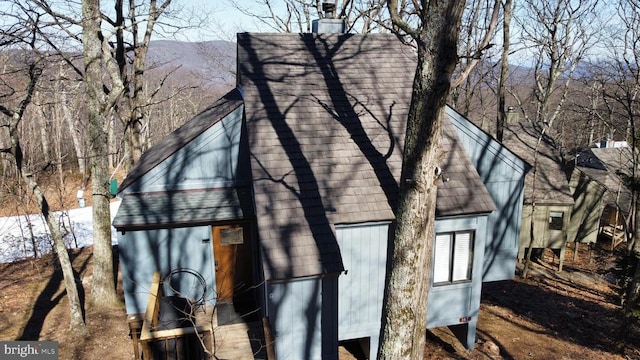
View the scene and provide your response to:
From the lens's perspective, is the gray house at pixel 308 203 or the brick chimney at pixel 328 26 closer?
the gray house at pixel 308 203

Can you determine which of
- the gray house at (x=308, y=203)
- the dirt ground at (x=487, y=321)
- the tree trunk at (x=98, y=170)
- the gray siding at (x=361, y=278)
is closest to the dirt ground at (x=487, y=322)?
the dirt ground at (x=487, y=321)

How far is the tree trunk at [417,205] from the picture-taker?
212 inches

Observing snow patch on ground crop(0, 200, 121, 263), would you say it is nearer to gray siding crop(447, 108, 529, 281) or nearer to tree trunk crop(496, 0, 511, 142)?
gray siding crop(447, 108, 529, 281)

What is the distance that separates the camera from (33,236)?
597 inches

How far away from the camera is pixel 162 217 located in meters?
9.24

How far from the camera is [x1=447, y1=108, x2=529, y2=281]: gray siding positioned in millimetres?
10633

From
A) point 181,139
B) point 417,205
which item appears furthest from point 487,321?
point 181,139

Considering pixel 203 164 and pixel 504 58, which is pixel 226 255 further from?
pixel 504 58

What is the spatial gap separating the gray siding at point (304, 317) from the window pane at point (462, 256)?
301cm

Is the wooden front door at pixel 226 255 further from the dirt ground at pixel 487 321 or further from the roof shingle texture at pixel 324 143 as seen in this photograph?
the dirt ground at pixel 487 321

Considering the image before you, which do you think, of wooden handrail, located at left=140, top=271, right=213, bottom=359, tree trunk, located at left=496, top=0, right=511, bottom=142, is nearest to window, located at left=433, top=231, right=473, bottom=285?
wooden handrail, located at left=140, top=271, right=213, bottom=359

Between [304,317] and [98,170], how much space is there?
21.6 feet

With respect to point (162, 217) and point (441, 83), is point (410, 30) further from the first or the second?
point (162, 217)

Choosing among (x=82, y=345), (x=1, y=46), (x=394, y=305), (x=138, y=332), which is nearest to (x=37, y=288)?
→ (x=82, y=345)
